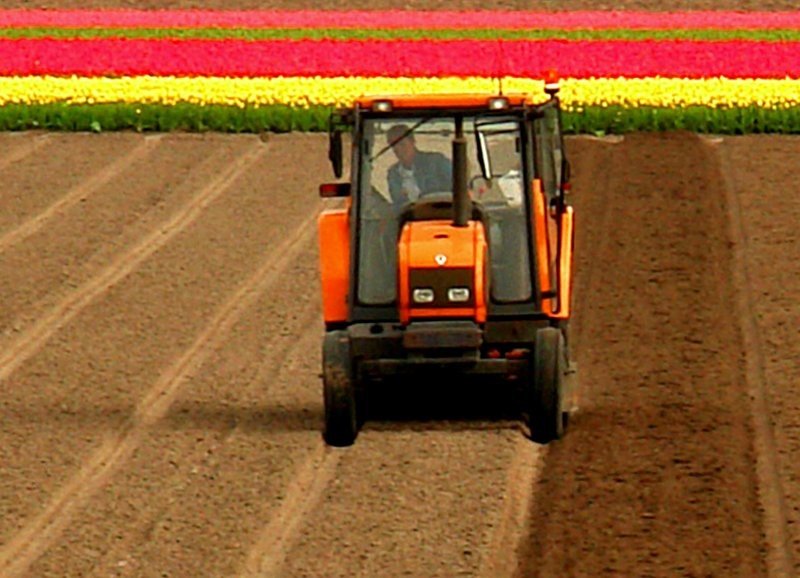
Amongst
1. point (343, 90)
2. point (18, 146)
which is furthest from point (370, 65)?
point (18, 146)

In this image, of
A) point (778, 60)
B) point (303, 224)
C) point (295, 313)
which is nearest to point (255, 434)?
point (295, 313)

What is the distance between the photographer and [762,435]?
1215cm

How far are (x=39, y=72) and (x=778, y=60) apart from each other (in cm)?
1019

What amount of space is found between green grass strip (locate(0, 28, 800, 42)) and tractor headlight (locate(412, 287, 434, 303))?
2134 cm

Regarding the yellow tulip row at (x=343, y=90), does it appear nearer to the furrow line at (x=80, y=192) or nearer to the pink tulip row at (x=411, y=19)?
the furrow line at (x=80, y=192)

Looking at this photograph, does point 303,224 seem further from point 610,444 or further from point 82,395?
point 610,444

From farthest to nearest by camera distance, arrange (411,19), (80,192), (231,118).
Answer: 1. (411,19)
2. (231,118)
3. (80,192)

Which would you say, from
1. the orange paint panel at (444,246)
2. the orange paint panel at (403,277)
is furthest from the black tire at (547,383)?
the orange paint panel at (403,277)

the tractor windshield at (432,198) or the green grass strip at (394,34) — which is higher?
the tractor windshield at (432,198)

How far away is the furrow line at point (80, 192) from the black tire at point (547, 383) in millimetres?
7784

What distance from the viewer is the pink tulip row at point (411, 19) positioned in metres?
36.1

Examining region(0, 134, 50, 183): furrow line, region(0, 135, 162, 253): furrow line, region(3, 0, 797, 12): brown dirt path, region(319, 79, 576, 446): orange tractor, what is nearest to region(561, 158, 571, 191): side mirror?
region(319, 79, 576, 446): orange tractor

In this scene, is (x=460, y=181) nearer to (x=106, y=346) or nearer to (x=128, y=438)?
(x=128, y=438)

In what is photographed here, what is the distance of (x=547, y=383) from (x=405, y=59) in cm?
1845
